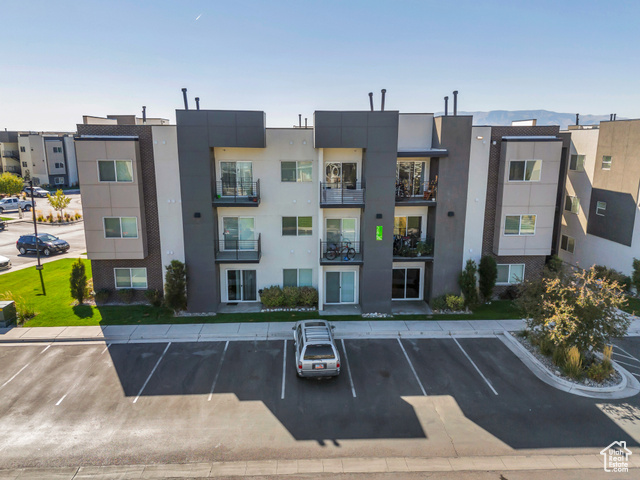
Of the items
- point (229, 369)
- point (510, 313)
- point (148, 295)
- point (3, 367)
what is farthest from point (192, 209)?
point (510, 313)

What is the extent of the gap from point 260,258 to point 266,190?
3.59m

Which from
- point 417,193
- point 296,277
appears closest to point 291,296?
point 296,277

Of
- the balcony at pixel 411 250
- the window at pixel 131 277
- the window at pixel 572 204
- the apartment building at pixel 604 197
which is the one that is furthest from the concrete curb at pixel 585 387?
the window at pixel 131 277

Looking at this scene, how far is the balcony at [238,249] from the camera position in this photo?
2153cm

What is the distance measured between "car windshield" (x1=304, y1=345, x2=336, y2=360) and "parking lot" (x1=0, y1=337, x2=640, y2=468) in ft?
3.53

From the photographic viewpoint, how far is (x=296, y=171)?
21516 millimetres

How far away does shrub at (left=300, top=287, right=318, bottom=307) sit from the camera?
71.9ft

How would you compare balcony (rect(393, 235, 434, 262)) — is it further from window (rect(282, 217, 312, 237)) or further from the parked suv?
the parked suv

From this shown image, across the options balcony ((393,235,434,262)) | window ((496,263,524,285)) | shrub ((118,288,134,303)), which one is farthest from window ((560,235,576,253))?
shrub ((118,288,134,303))

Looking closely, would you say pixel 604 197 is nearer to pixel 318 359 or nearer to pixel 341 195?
pixel 341 195

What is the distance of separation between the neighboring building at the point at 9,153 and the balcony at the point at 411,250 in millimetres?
74252

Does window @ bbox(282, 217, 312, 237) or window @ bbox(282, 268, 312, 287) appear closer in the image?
window @ bbox(282, 217, 312, 237)

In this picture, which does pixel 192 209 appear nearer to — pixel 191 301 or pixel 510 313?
pixel 191 301

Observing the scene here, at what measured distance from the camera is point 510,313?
847 inches
